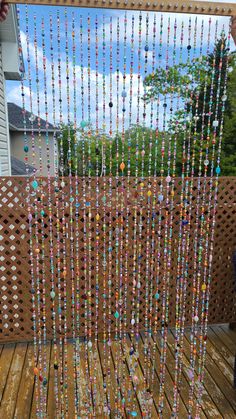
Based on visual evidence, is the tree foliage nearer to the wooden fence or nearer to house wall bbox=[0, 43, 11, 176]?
the wooden fence

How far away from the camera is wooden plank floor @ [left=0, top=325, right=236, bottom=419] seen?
200 cm

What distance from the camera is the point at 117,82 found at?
5.39 feet

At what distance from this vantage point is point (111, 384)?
7.19 ft

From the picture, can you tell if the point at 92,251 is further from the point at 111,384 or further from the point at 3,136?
the point at 3,136

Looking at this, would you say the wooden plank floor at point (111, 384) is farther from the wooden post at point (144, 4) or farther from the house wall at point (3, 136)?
the house wall at point (3, 136)

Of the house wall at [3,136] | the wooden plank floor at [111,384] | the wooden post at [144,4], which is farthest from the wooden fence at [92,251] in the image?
the house wall at [3,136]

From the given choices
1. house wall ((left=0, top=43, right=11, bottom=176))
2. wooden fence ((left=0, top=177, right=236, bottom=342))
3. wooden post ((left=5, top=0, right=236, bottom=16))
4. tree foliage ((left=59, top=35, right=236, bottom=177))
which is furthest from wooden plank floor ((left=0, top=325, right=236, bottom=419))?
house wall ((left=0, top=43, right=11, bottom=176))

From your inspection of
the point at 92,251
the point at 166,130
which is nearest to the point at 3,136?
the point at 92,251

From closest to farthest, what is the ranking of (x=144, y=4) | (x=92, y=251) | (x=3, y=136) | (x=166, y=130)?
1. (x=144, y=4)
2. (x=166, y=130)
3. (x=92, y=251)
4. (x=3, y=136)

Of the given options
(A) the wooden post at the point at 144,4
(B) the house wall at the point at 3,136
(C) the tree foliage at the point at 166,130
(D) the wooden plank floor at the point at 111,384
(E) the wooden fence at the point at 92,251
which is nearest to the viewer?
(A) the wooden post at the point at 144,4

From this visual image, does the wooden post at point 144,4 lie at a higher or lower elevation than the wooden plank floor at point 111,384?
higher

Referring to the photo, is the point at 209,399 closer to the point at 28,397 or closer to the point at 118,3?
the point at 28,397

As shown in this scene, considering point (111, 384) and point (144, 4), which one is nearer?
point (144, 4)

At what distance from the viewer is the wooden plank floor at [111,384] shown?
1998mm
